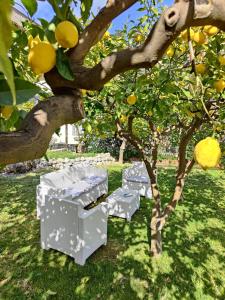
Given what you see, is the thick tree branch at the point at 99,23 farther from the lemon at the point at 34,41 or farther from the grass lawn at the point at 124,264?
the grass lawn at the point at 124,264

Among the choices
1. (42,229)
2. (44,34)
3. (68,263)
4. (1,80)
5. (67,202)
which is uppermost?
(44,34)

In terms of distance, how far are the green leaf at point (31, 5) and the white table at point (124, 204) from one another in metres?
5.34

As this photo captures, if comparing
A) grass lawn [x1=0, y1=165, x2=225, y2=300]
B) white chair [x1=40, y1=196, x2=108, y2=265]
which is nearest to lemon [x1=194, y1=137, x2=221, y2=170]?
grass lawn [x1=0, y1=165, x2=225, y2=300]

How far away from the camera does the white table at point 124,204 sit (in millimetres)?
5948

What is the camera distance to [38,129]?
0.71 meters

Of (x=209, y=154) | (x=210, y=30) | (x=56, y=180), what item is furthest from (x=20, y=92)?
(x=56, y=180)

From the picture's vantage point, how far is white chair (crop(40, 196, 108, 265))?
4.32m

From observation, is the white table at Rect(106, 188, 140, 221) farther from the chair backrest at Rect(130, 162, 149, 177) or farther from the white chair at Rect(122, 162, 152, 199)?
the chair backrest at Rect(130, 162, 149, 177)

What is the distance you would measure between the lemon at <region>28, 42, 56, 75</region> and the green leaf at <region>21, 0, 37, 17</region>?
146mm

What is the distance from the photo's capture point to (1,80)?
56 cm

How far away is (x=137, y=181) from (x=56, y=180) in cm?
239

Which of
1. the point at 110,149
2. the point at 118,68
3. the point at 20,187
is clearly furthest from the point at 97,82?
the point at 110,149

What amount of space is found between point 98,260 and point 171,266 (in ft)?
3.74

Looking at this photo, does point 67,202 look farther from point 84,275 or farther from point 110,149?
point 110,149
